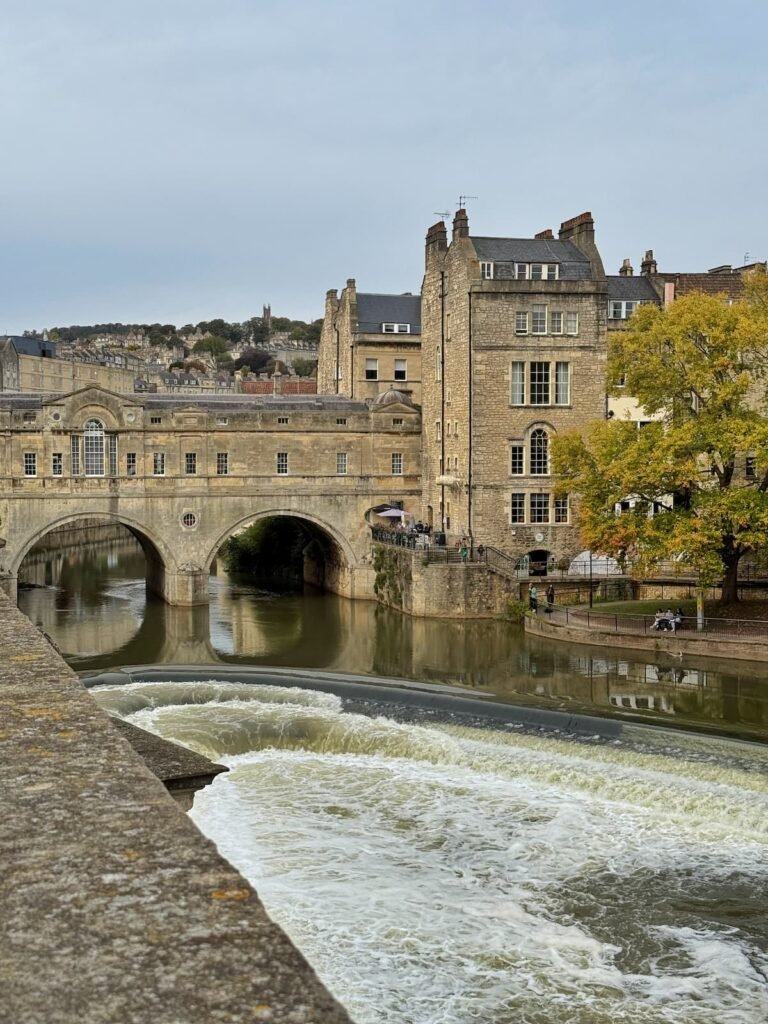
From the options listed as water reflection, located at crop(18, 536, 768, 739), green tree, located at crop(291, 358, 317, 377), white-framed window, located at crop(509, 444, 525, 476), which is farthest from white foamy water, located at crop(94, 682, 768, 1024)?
green tree, located at crop(291, 358, 317, 377)

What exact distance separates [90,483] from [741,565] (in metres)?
24.1

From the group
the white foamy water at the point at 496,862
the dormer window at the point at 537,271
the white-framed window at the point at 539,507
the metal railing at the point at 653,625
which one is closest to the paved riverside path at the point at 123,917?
the white foamy water at the point at 496,862

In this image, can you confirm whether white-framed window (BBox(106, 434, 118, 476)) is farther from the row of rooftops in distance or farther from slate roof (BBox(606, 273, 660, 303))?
slate roof (BBox(606, 273, 660, 303))

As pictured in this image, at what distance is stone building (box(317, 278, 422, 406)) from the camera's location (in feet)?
178

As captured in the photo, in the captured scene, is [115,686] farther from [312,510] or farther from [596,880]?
[312,510]

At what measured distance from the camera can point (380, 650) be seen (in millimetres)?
36219

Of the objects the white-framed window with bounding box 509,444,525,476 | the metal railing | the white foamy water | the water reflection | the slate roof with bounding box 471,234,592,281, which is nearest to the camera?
the white foamy water

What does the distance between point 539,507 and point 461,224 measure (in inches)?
433

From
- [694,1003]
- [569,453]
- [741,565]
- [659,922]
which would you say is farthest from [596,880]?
[741,565]

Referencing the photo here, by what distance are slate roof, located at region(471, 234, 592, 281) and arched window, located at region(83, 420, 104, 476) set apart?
52.7ft

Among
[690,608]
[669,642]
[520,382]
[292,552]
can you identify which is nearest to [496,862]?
[669,642]

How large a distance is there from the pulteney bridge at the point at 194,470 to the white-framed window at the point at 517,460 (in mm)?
6028

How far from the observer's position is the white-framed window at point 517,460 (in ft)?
139

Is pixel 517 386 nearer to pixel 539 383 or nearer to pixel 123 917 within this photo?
pixel 539 383
